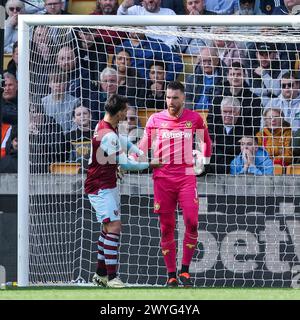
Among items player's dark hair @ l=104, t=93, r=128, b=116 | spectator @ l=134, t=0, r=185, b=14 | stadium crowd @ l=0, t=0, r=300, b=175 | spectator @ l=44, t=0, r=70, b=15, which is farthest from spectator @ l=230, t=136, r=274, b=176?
spectator @ l=44, t=0, r=70, b=15

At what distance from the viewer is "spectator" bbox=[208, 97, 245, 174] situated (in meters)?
10.5

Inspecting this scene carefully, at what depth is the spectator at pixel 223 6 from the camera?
38.7 feet

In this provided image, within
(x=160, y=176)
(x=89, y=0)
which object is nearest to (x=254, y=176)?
(x=160, y=176)

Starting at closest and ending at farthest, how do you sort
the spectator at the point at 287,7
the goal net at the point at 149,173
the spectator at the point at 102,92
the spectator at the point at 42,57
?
1. the goal net at the point at 149,173
2. the spectator at the point at 42,57
3. the spectator at the point at 102,92
4. the spectator at the point at 287,7

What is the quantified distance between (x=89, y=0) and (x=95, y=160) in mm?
3796

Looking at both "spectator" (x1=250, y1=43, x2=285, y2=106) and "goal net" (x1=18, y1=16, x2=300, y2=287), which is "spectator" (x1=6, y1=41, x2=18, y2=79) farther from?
"spectator" (x1=250, y1=43, x2=285, y2=106)

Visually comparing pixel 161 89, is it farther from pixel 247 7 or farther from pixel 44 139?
pixel 247 7

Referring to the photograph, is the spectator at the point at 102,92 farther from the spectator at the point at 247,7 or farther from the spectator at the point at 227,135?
the spectator at the point at 247,7

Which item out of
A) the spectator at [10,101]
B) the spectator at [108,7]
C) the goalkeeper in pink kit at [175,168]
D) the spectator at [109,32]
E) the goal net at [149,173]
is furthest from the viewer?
the spectator at [108,7]

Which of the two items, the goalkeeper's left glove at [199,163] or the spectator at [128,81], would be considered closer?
the goalkeeper's left glove at [199,163]

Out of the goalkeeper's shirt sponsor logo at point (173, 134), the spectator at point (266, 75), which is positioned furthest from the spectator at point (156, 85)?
the goalkeeper's shirt sponsor logo at point (173, 134)

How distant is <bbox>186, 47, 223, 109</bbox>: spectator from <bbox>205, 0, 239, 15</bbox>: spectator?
1041 mm

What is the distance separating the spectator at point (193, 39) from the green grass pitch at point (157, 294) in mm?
2908

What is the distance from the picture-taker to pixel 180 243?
33.8 feet
